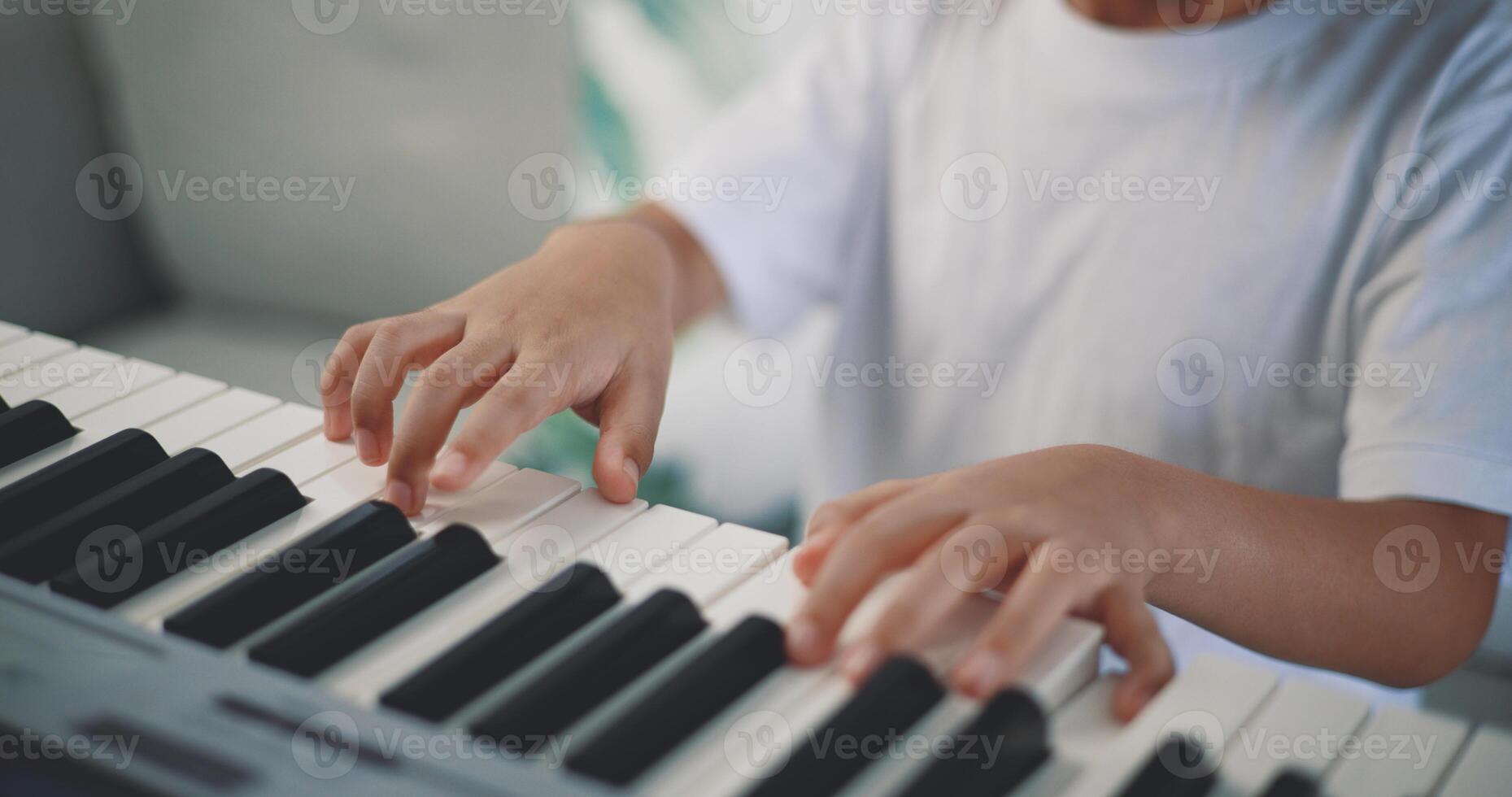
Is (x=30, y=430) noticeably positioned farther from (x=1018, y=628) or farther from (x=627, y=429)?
(x=1018, y=628)

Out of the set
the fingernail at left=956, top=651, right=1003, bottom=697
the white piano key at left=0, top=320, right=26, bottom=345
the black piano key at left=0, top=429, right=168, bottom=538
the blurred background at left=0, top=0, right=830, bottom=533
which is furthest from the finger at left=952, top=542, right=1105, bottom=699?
the blurred background at left=0, top=0, right=830, bottom=533

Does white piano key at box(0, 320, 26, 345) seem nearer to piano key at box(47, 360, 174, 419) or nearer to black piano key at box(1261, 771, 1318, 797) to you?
piano key at box(47, 360, 174, 419)

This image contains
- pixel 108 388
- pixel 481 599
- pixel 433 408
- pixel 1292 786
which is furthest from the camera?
pixel 108 388

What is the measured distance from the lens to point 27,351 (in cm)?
78

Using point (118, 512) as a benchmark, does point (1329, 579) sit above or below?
below

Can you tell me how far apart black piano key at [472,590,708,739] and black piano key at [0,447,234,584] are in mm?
232

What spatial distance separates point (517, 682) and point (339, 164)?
5.45 ft

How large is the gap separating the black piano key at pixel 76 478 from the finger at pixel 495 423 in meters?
0.15

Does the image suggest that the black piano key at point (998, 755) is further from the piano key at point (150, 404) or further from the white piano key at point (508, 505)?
the piano key at point (150, 404)

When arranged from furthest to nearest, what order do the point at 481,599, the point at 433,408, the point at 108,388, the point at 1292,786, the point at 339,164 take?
the point at 339,164
the point at 108,388
the point at 433,408
the point at 481,599
the point at 1292,786

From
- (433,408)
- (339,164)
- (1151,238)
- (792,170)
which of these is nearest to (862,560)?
(433,408)

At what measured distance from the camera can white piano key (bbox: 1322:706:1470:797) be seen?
0.43 m

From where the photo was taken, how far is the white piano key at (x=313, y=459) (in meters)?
0.63

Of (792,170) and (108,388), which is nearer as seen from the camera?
(108,388)
